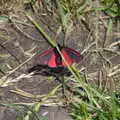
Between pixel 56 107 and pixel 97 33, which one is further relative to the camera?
pixel 97 33

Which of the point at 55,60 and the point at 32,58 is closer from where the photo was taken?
the point at 55,60

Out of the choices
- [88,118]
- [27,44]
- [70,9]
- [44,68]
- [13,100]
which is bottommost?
[88,118]

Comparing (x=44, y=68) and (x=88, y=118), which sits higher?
(x=44, y=68)

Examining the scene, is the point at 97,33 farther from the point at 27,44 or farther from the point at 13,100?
the point at 13,100

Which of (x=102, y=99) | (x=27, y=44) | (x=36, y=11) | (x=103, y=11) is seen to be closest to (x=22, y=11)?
(x=36, y=11)

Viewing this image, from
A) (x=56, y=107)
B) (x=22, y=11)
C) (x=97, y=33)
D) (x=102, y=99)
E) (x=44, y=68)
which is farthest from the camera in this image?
(x=22, y=11)
